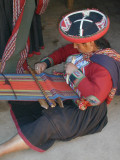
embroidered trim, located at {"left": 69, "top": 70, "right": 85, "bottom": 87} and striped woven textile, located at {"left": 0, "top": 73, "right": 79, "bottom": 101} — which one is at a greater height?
embroidered trim, located at {"left": 69, "top": 70, "right": 85, "bottom": 87}

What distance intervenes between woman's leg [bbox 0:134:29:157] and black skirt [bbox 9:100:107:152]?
0.04 metres

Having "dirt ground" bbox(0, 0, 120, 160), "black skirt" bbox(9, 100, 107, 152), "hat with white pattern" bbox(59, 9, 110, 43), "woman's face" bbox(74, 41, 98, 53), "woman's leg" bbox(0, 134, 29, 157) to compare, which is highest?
"hat with white pattern" bbox(59, 9, 110, 43)

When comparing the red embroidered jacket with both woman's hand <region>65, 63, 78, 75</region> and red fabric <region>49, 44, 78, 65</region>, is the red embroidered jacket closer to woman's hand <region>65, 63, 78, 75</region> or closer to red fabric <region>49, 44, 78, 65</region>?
woman's hand <region>65, 63, 78, 75</region>

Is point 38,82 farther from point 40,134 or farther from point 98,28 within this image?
point 98,28

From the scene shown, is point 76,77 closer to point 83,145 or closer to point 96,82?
point 96,82

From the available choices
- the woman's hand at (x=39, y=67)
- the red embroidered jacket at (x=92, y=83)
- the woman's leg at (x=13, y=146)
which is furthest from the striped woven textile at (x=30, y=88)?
the woman's leg at (x=13, y=146)

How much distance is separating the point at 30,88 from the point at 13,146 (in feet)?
1.67

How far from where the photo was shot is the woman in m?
2.31

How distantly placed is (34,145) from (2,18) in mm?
1271

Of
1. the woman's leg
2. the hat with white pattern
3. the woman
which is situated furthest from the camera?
the woman

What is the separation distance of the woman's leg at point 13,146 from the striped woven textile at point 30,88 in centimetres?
33

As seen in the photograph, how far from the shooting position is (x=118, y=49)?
3471 mm

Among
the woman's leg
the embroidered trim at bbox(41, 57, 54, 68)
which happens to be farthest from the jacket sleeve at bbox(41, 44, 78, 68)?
the woman's leg

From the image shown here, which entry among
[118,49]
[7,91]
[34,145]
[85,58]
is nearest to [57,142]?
[34,145]
